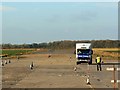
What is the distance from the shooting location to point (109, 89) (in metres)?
21.0

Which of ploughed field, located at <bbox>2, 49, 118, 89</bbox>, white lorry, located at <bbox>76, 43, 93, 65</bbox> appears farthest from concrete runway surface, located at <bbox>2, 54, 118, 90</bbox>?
white lorry, located at <bbox>76, 43, 93, 65</bbox>

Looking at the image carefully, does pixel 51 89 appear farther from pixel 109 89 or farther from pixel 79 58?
pixel 79 58

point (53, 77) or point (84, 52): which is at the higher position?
point (84, 52)

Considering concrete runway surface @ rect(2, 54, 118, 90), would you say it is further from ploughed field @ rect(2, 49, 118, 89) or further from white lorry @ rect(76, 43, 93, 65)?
white lorry @ rect(76, 43, 93, 65)

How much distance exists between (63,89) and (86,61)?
108 feet

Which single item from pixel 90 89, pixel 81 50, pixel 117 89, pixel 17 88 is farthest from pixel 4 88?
pixel 81 50

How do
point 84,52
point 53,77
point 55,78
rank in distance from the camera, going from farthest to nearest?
point 84,52 < point 53,77 < point 55,78

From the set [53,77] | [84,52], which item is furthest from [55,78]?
Result: [84,52]

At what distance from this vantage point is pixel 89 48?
5303cm

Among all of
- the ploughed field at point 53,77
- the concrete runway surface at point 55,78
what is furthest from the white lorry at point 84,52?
the concrete runway surface at point 55,78

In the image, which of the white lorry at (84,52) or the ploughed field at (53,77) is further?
the white lorry at (84,52)

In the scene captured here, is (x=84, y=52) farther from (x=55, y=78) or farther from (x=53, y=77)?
(x=55, y=78)

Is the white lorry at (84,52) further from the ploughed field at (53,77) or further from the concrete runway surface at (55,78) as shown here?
the concrete runway surface at (55,78)

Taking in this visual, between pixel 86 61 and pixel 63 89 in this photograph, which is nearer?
pixel 63 89
